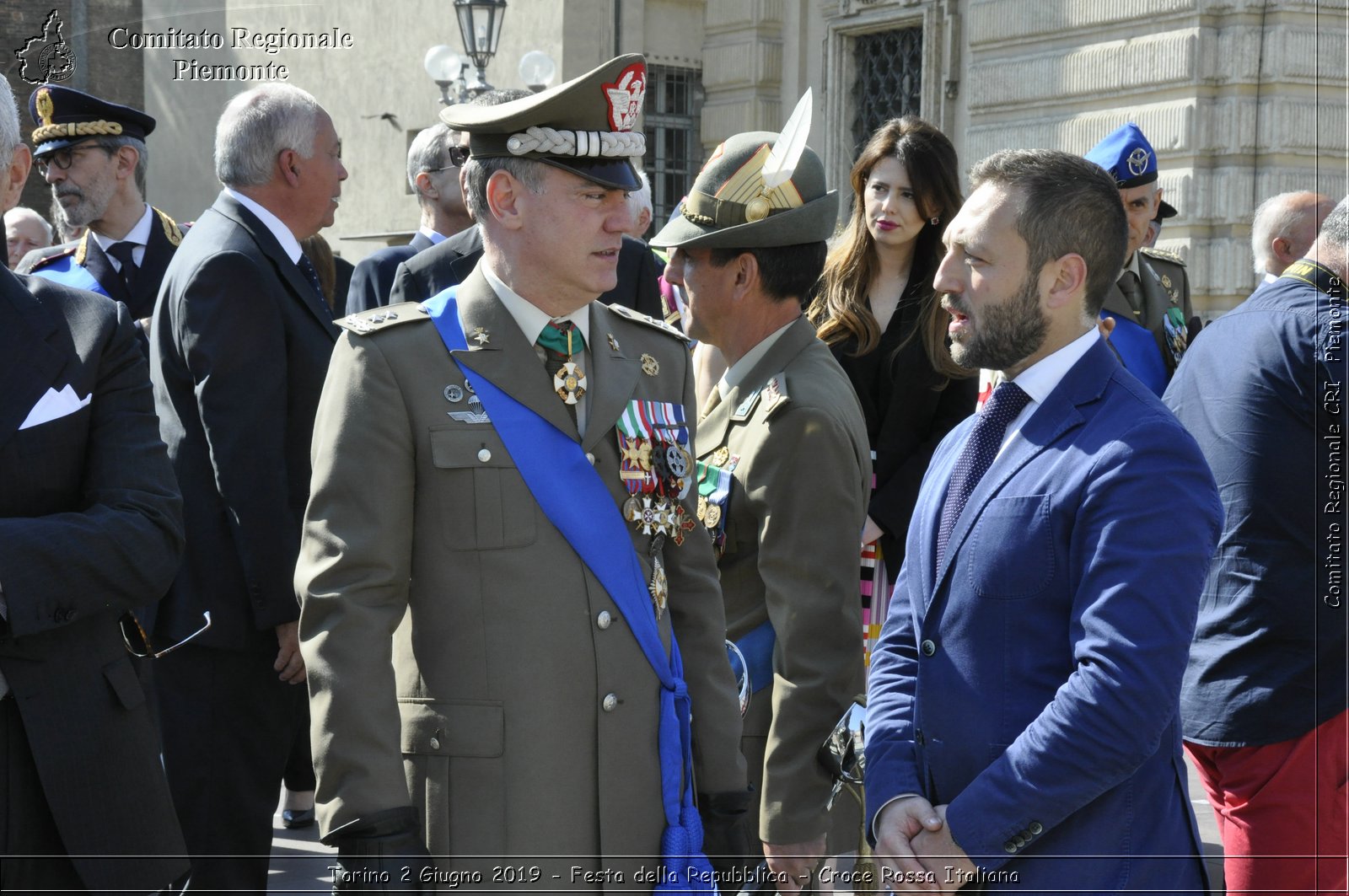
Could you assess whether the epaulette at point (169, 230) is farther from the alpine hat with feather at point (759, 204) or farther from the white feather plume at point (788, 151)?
the white feather plume at point (788, 151)

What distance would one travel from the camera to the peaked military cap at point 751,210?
11.3 ft

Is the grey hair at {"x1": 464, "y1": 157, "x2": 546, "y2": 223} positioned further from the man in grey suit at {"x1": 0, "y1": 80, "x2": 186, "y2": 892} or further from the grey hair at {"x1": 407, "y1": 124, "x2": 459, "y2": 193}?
the grey hair at {"x1": 407, "y1": 124, "x2": 459, "y2": 193}

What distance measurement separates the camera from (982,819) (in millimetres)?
2330

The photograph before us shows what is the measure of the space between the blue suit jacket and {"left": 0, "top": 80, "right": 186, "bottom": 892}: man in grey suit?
1.34 m

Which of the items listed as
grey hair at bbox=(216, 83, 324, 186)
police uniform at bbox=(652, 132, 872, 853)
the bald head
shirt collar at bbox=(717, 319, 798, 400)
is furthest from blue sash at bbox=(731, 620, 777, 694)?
the bald head

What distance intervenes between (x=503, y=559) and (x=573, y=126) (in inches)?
31.2

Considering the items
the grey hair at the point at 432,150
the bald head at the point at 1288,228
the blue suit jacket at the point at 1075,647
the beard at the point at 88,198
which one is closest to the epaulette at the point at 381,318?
the blue suit jacket at the point at 1075,647

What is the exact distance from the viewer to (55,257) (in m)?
5.46

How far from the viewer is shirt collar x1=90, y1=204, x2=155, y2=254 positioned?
211 inches

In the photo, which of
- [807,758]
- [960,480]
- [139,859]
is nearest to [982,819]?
[960,480]

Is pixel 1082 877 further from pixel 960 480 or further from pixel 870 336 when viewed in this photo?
pixel 870 336

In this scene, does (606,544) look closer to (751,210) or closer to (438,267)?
(751,210)

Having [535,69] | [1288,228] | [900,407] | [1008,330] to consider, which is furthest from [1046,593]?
[535,69]

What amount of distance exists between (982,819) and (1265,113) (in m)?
8.69
